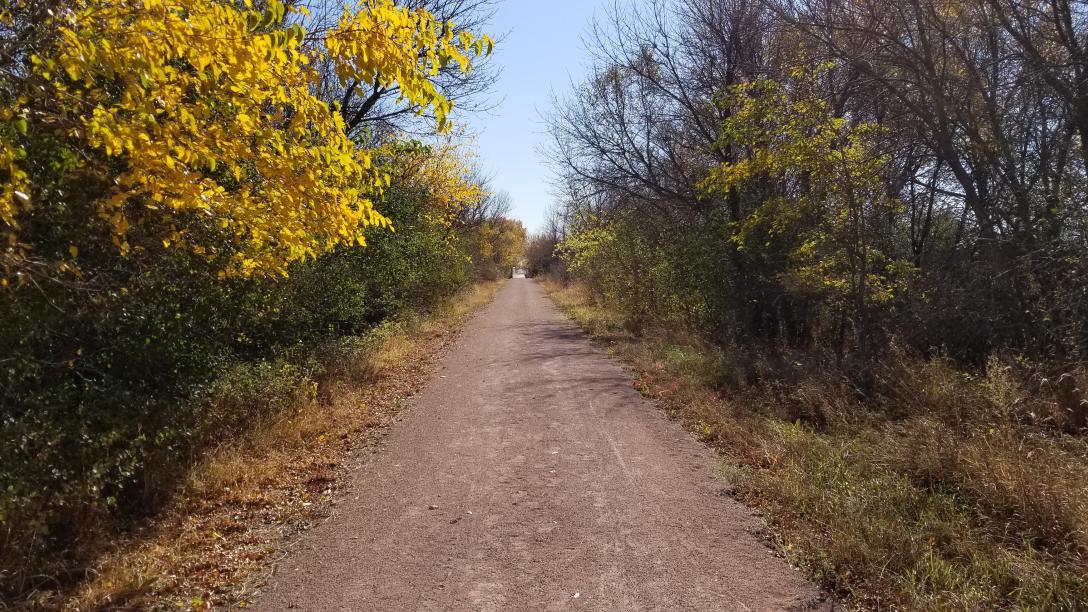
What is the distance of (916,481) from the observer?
489 centimetres

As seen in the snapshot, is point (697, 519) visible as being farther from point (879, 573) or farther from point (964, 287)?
point (964, 287)

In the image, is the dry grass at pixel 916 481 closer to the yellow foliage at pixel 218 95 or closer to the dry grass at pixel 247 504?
the dry grass at pixel 247 504

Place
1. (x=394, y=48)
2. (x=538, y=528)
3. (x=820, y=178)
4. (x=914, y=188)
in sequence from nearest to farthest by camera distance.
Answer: (x=394, y=48), (x=538, y=528), (x=820, y=178), (x=914, y=188)

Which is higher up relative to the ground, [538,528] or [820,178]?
[820,178]

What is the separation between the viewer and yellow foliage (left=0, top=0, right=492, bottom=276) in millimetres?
3066

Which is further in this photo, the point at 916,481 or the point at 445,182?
the point at 445,182

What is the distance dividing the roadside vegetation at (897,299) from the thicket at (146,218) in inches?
156

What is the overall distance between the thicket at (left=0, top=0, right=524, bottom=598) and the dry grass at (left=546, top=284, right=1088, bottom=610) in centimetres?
357

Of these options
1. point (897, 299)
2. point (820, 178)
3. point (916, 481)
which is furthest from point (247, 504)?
point (897, 299)

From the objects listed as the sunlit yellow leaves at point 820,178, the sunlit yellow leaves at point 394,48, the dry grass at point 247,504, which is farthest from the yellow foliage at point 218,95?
the sunlit yellow leaves at point 820,178

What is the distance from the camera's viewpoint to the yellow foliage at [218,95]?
307 centimetres

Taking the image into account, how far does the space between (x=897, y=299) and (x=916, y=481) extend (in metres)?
4.78

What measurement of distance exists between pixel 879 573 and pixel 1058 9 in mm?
7787

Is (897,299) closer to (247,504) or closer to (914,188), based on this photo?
(914,188)
